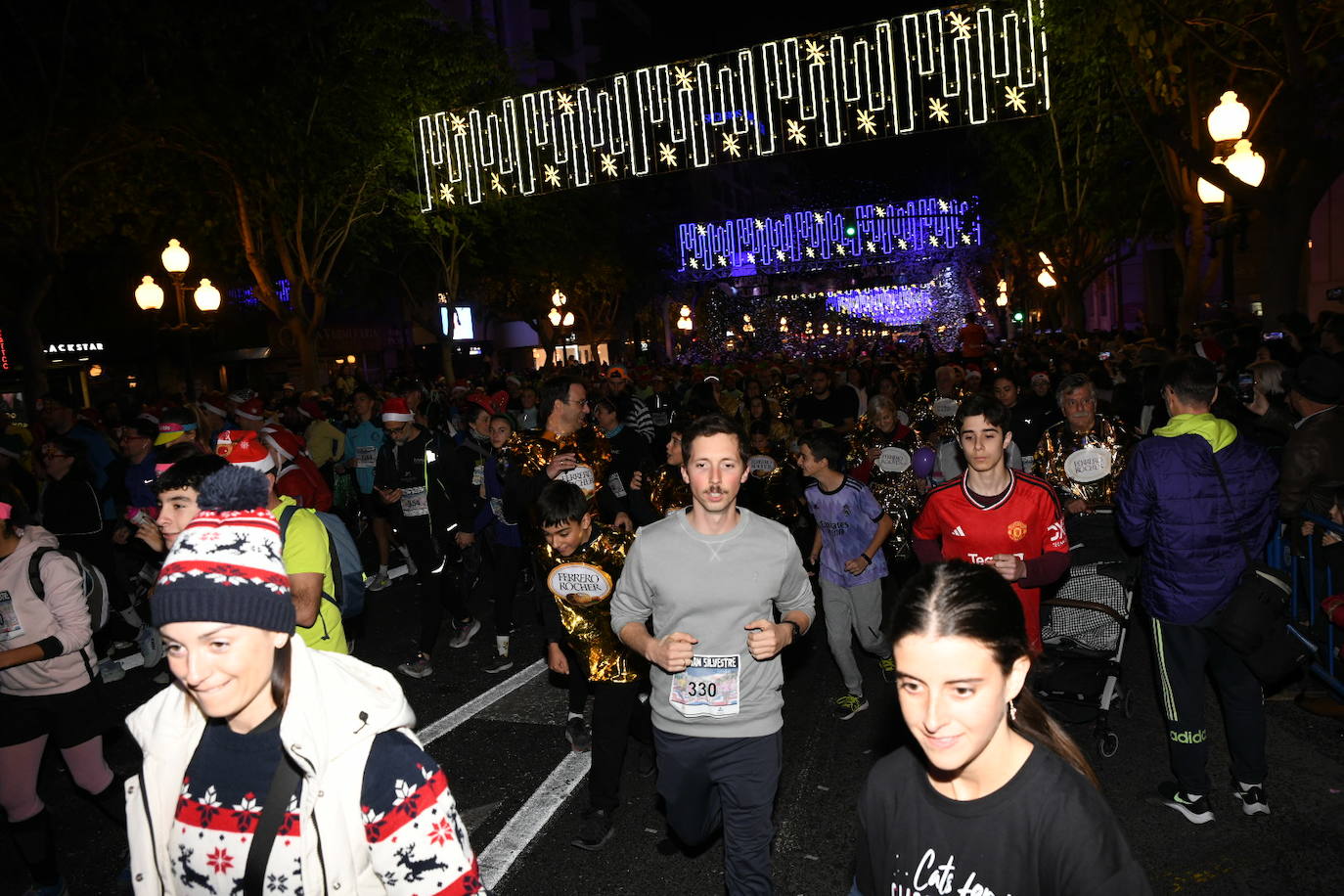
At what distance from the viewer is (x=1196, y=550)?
4.55 metres

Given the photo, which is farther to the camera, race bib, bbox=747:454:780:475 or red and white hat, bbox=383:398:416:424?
race bib, bbox=747:454:780:475

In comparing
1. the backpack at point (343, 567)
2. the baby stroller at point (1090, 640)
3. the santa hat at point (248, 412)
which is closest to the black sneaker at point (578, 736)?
the backpack at point (343, 567)

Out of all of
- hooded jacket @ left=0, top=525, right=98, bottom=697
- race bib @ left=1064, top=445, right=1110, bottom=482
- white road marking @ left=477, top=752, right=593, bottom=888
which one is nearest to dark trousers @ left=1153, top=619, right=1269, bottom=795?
race bib @ left=1064, top=445, right=1110, bottom=482

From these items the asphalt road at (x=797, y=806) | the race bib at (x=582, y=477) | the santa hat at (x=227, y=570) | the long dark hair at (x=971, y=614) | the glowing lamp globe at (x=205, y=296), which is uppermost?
the glowing lamp globe at (x=205, y=296)

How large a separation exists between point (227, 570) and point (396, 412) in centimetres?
682

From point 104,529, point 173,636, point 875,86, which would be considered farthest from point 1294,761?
point 875,86

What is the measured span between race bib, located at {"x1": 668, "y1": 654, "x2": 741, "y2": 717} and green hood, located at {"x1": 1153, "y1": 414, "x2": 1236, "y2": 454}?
8.52ft

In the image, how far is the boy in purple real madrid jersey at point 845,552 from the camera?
6.54 m

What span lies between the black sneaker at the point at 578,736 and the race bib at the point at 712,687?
2.60m

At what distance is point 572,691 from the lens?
6.14 meters

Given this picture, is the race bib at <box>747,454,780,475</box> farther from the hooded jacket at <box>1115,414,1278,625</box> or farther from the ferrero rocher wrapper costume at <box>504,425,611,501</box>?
the hooded jacket at <box>1115,414,1278,625</box>

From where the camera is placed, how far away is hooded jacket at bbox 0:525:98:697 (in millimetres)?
4305

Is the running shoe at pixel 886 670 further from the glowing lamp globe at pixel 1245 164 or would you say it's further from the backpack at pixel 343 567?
the glowing lamp globe at pixel 1245 164

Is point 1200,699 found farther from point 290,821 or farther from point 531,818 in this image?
point 290,821
